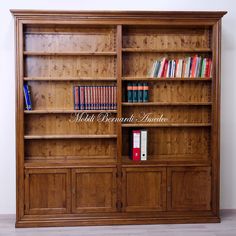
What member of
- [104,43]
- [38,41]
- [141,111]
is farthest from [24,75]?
[141,111]

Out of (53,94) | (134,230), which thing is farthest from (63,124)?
(134,230)

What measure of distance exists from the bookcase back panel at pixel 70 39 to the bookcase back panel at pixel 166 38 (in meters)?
0.23

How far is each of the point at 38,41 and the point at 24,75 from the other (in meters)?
0.44

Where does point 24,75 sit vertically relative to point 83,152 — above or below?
above

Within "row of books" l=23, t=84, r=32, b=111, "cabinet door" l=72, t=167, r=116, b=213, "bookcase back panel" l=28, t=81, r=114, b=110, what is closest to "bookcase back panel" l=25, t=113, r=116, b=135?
"bookcase back panel" l=28, t=81, r=114, b=110

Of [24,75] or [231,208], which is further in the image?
[231,208]

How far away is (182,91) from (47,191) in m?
1.98

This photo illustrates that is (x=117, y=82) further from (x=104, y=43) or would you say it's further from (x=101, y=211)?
(x=101, y=211)

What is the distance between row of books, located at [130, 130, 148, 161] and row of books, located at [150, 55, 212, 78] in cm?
72

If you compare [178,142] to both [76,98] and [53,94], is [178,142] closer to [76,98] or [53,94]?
[76,98]

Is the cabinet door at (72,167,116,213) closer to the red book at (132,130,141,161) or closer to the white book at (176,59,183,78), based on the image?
the red book at (132,130,141,161)

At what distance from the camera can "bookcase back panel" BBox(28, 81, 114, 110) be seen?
434 cm

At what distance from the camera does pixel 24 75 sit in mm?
4203

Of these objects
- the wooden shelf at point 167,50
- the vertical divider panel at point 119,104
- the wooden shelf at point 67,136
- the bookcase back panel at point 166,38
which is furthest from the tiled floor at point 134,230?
the bookcase back panel at point 166,38
